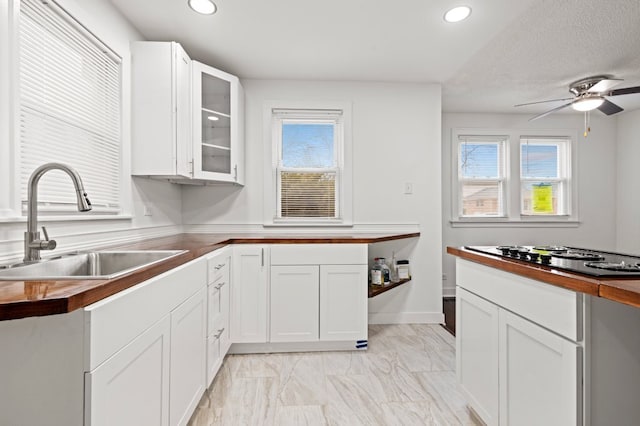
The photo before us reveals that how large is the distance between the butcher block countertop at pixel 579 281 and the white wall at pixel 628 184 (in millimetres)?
4298

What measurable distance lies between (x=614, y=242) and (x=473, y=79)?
3254 millimetres

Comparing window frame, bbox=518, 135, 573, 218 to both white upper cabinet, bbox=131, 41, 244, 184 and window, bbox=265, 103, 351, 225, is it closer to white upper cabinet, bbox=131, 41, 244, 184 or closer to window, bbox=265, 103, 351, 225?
window, bbox=265, 103, 351, 225

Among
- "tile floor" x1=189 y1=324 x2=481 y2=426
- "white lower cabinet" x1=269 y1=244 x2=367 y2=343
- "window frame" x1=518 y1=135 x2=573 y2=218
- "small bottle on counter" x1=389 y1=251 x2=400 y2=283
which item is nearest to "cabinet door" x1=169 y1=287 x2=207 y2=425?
"tile floor" x1=189 y1=324 x2=481 y2=426

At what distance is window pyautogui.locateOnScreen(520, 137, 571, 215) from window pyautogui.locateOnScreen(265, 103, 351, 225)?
2700mm

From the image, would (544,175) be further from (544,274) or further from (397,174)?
(544,274)

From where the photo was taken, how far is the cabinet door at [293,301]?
2.54 meters

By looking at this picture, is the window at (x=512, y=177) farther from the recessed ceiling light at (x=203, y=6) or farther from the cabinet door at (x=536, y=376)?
the recessed ceiling light at (x=203, y=6)

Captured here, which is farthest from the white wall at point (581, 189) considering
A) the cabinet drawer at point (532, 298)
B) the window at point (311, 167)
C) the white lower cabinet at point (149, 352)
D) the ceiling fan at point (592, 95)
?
the white lower cabinet at point (149, 352)

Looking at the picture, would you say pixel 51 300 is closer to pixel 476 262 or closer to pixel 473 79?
pixel 476 262

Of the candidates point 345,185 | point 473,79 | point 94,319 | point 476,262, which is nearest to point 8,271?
point 94,319

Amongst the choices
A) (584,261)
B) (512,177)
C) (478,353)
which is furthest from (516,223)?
(584,261)

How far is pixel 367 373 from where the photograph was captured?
2.23 meters

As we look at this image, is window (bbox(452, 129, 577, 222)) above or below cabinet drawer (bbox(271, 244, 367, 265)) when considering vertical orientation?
above

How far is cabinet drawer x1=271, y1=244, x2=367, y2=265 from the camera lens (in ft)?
8.34
